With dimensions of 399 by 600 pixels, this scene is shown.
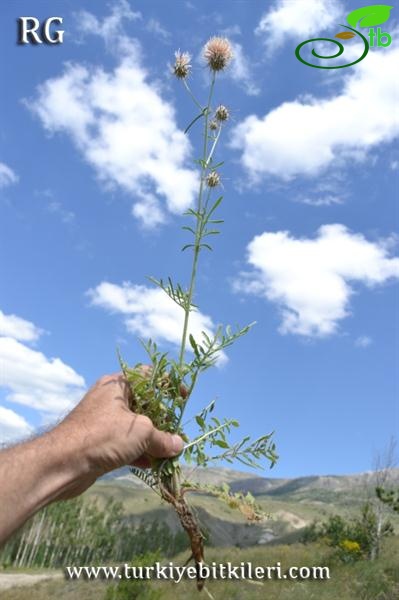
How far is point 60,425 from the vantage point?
3.28 m

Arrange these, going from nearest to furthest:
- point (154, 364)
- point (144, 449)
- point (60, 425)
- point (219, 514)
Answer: point (60, 425)
point (144, 449)
point (154, 364)
point (219, 514)

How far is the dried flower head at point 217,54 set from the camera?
438cm

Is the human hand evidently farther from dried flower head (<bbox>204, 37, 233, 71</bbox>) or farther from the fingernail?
dried flower head (<bbox>204, 37, 233, 71</bbox>)

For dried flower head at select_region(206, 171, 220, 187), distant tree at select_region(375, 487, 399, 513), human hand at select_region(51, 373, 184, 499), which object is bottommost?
human hand at select_region(51, 373, 184, 499)

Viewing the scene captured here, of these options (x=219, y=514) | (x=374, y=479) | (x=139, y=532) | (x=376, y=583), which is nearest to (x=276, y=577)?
(x=376, y=583)

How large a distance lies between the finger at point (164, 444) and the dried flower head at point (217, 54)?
9.39ft

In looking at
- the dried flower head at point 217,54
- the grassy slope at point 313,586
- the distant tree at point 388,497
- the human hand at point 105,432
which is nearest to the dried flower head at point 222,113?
the dried flower head at point 217,54

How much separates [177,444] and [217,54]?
3004 millimetres

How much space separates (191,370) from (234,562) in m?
33.6

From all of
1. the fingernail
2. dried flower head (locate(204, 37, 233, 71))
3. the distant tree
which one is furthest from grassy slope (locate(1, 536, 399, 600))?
dried flower head (locate(204, 37, 233, 71))

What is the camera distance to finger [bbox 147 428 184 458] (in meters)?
3.62

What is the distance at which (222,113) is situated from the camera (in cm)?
456

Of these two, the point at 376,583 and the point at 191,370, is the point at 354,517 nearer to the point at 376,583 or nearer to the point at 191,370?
the point at 376,583

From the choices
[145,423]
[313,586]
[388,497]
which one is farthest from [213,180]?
[388,497]
